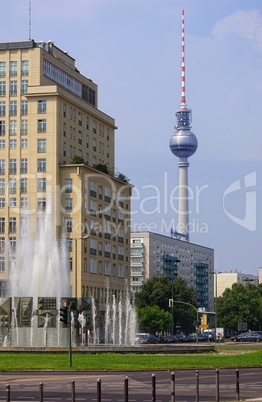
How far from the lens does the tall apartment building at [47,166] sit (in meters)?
112

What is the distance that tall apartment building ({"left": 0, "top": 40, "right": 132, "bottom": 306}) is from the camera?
112 metres

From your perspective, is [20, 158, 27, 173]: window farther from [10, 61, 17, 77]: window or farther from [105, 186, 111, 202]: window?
[105, 186, 111, 202]: window

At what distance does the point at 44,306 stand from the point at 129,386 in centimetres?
3677

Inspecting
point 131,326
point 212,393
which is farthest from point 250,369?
point 131,326

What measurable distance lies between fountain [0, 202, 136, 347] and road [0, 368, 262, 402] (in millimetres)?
8539

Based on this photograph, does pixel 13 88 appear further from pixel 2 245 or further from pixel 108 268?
pixel 108 268

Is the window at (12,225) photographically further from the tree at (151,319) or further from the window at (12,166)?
the tree at (151,319)

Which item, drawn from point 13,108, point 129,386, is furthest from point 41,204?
point 129,386

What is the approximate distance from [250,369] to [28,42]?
7431 centimetres

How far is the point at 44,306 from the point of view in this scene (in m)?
71.4

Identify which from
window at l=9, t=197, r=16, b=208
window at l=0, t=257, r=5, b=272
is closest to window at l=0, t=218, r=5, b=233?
window at l=9, t=197, r=16, b=208

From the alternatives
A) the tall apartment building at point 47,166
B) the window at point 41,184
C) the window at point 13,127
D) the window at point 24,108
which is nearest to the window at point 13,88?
the tall apartment building at point 47,166

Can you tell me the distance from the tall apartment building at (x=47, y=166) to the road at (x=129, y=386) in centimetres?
6585

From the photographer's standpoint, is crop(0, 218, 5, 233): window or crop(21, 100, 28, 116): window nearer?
crop(0, 218, 5, 233): window
